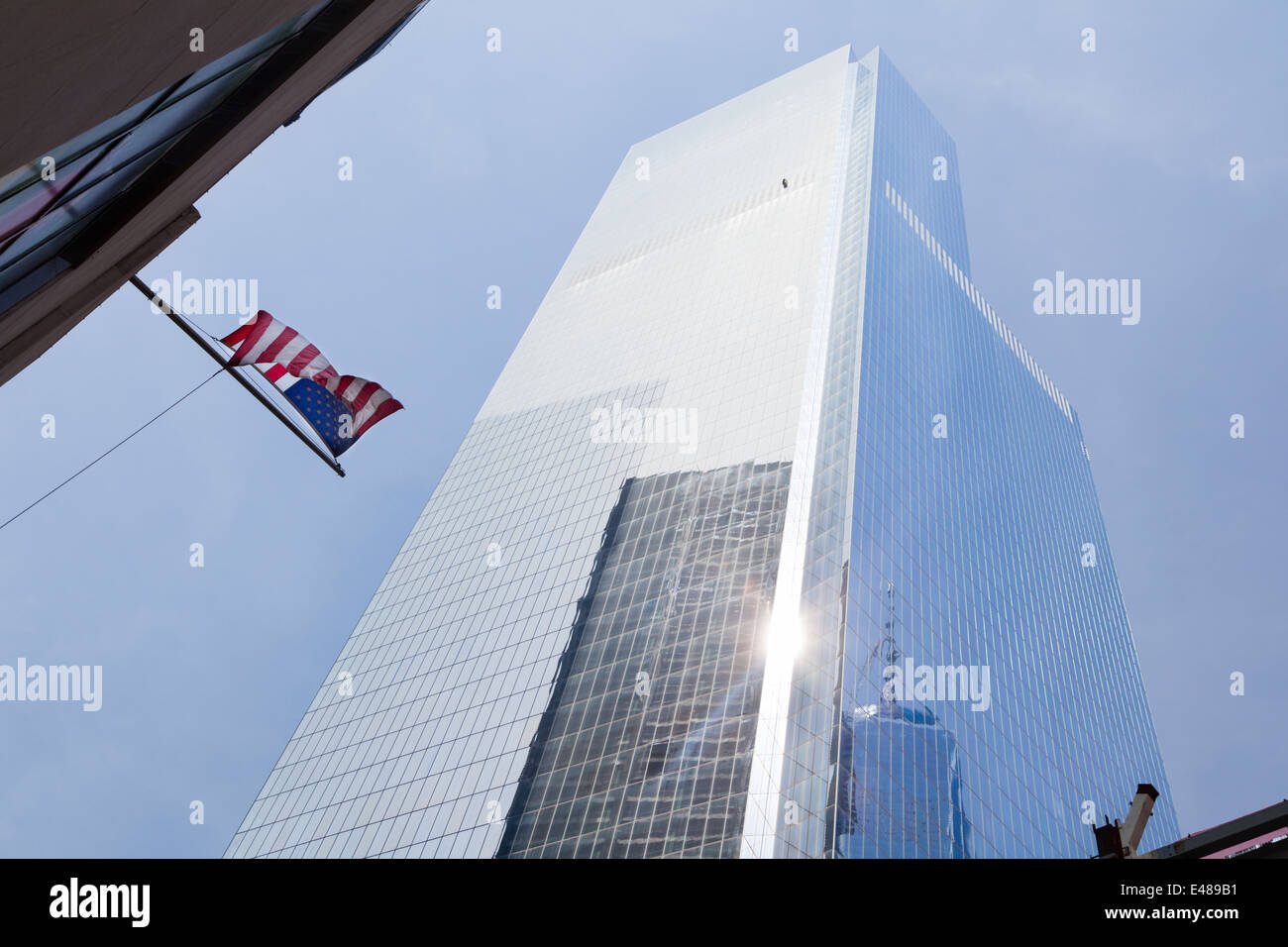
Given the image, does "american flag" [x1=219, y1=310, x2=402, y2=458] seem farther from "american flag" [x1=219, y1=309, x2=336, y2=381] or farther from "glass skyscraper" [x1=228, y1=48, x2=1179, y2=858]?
"glass skyscraper" [x1=228, y1=48, x2=1179, y2=858]

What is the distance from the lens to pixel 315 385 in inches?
691

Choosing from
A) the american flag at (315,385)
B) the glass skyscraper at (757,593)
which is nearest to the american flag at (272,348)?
the american flag at (315,385)

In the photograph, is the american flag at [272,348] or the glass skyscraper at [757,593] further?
the glass skyscraper at [757,593]

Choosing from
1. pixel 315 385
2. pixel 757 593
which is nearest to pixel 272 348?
pixel 315 385

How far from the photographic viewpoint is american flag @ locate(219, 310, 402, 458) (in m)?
16.1

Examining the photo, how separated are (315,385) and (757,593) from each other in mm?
61964

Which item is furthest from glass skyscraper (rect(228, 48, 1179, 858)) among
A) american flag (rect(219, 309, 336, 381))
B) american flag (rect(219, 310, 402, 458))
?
american flag (rect(219, 309, 336, 381))

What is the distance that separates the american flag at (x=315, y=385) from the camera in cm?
1608

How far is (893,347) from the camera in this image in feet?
344

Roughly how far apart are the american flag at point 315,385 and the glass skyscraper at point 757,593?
4610 cm

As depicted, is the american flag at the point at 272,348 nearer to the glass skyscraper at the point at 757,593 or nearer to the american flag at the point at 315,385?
the american flag at the point at 315,385

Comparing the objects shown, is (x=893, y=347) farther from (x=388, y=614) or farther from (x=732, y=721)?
(x=388, y=614)

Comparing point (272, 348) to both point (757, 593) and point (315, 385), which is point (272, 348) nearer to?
point (315, 385)
